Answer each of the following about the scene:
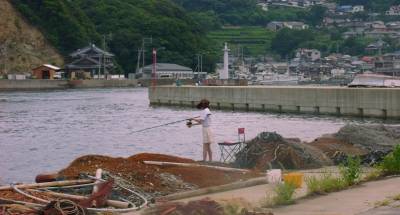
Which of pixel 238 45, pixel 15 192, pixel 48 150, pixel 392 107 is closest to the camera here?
pixel 15 192

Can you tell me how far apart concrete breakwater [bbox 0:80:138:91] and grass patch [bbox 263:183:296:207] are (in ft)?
389

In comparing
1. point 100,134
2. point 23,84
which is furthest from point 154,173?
point 23,84

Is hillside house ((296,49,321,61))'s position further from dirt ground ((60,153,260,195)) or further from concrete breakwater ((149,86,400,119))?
dirt ground ((60,153,260,195))

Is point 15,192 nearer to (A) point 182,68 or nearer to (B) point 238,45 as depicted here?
(A) point 182,68

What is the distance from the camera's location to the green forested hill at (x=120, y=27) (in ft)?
495

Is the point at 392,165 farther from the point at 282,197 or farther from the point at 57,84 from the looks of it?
the point at 57,84

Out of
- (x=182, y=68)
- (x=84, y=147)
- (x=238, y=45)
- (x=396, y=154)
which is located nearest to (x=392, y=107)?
(x=84, y=147)

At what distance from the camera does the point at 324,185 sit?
1462cm

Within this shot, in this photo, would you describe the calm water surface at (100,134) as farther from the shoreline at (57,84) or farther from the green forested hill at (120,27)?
the green forested hill at (120,27)

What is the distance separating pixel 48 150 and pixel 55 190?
17.4 meters

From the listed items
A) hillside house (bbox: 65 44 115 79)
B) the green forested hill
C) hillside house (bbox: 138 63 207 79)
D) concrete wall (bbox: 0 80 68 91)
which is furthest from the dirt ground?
the green forested hill

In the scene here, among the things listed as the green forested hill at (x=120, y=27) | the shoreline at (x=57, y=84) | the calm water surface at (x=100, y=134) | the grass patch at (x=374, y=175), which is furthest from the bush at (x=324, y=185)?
the green forested hill at (x=120, y=27)

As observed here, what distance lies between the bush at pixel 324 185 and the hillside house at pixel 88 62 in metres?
130

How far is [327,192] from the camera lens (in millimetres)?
14555
